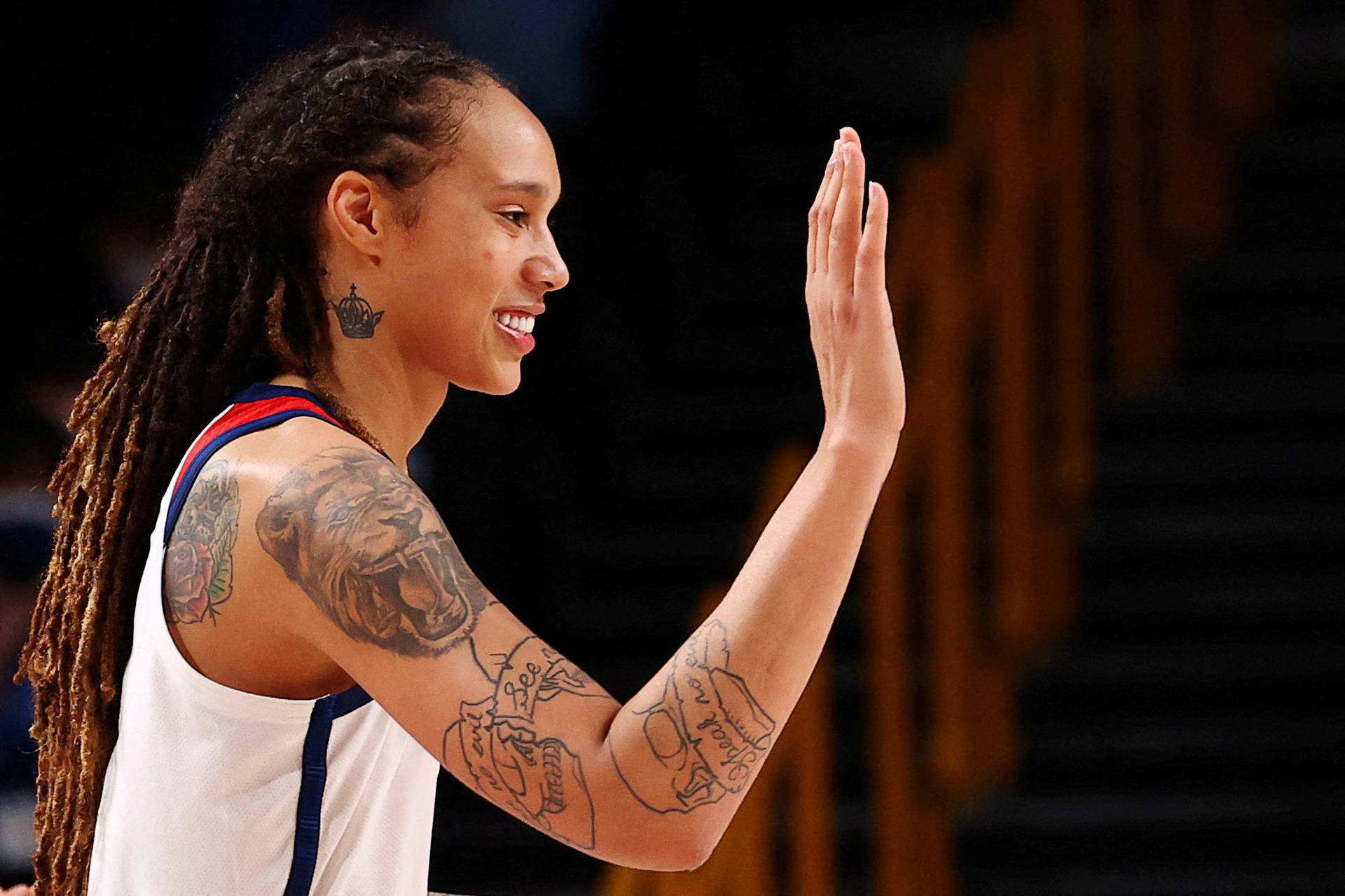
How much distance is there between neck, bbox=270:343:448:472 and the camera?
5.19 feet

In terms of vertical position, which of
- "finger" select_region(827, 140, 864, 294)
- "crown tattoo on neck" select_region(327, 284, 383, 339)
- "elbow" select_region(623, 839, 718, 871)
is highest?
"finger" select_region(827, 140, 864, 294)

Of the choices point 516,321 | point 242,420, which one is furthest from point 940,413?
point 242,420

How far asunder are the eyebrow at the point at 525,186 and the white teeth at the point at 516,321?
0.37 feet

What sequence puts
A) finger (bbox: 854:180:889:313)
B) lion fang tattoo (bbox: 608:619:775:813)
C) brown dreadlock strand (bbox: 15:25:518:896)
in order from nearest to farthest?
1. lion fang tattoo (bbox: 608:619:775:813)
2. finger (bbox: 854:180:889:313)
3. brown dreadlock strand (bbox: 15:25:518:896)

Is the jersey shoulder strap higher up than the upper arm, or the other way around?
the jersey shoulder strap

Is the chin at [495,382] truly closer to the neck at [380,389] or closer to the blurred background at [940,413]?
the neck at [380,389]

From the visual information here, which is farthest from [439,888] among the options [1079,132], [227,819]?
[227,819]

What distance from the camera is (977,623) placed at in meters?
3.72

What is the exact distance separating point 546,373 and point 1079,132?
4.55 ft

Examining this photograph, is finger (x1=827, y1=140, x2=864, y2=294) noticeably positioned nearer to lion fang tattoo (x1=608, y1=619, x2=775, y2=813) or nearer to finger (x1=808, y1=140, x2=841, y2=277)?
finger (x1=808, y1=140, x2=841, y2=277)

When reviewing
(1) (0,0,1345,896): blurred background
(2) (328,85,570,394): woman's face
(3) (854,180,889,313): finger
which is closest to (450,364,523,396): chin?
(2) (328,85,570,394): woman's face

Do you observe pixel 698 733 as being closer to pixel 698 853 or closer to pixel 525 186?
pixel 698 853

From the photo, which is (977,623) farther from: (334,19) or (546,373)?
(334,19)

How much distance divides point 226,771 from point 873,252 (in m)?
0.66
